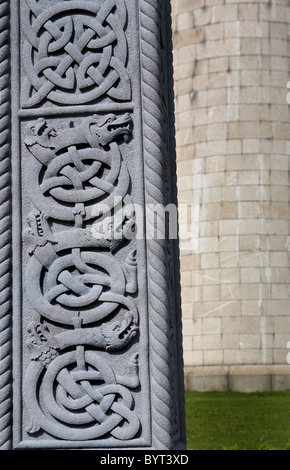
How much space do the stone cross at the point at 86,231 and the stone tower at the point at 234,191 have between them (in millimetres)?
10361

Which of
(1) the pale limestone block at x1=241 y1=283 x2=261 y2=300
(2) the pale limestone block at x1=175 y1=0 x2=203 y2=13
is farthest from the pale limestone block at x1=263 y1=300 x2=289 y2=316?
(2) the pale limestone block at x1=175 y1=0 x2=203 y2=13

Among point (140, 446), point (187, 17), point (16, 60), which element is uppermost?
point (187, 17)

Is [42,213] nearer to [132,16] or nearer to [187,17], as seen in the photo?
[132,16]

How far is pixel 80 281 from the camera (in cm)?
426

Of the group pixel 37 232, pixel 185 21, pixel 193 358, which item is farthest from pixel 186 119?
pixel 37 232

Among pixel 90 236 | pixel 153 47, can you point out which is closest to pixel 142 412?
pixel 90 236

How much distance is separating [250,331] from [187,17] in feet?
17.5

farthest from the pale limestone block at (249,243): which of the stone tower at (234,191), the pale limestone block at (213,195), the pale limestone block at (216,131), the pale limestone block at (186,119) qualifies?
the pale limestone block at (186,119)

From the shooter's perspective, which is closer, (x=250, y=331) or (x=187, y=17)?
(x=250, y=331)

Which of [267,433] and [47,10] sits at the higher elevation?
[47,10]

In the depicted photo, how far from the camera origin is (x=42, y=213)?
4328 millimetres

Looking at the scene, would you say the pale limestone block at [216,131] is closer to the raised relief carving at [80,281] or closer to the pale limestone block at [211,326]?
the pale limestone block at [211,326]

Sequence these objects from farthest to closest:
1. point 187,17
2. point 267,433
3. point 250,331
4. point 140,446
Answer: point 187,17 < point 250,331 < point 267,433 < point 140,446

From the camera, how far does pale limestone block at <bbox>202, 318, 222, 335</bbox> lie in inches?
583
